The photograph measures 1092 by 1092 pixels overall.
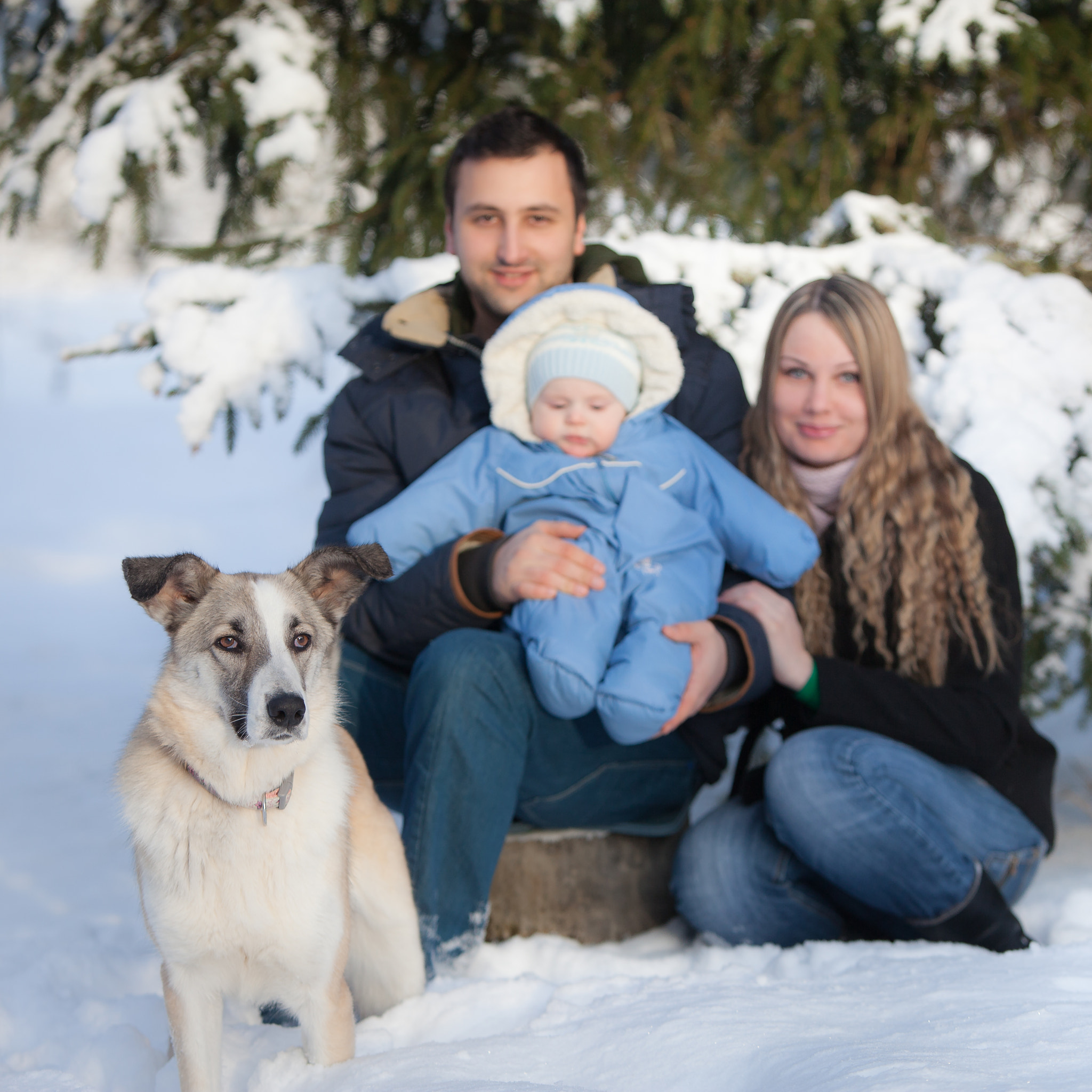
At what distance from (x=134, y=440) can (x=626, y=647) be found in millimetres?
13500

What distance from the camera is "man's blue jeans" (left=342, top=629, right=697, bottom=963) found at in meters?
2.41

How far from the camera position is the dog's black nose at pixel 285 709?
1836 millimetres

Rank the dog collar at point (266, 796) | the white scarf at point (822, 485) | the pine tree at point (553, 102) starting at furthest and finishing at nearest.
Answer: the pine tree at point (553, 102) → the white scarf at point (822, 485) → the dog collar at point (266, 796)

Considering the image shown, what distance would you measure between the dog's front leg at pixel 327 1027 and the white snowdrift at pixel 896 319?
2.28 m

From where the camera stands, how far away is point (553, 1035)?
195cm

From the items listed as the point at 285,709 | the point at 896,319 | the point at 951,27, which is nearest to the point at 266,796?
the point at 285,709

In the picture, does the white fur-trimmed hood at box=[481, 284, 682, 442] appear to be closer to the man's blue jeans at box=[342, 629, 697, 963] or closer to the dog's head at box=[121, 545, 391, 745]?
the man's blue jeans at box=[342, 629, 697, 963]

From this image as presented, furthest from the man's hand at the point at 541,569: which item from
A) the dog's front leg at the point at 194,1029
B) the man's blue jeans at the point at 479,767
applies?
the dog's front leg at the point at 194,1029

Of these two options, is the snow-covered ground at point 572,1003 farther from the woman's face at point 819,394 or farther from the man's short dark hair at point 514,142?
the man's short dark hair at point 514,142

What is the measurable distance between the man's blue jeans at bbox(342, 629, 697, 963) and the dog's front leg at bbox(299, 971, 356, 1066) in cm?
47

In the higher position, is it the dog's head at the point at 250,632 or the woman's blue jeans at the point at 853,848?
the dog's head at the point at 250,632

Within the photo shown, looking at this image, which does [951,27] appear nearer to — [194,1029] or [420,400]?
[420,400]

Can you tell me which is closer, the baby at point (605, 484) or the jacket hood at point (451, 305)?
the baby at point (605, 484)

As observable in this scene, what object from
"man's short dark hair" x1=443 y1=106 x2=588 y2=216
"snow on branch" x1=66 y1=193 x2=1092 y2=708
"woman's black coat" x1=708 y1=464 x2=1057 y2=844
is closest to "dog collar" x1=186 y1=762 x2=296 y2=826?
"woman's black coat" x1=708 y1=464 x2=1057 y2=844
